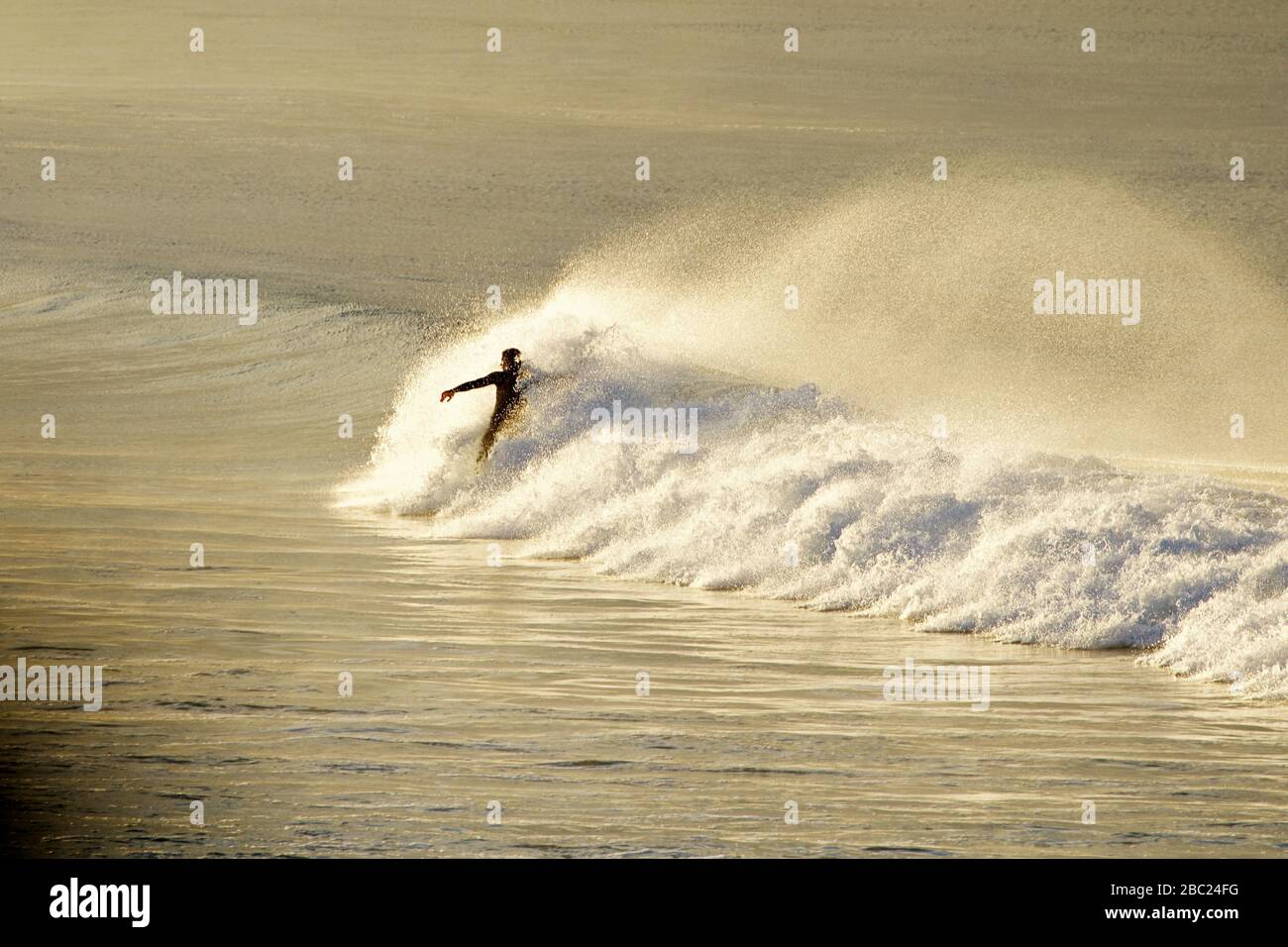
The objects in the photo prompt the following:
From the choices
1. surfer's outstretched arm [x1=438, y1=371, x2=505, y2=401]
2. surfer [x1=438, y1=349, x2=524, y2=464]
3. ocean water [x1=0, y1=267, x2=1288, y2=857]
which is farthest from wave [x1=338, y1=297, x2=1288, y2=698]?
surfer's outstretched arm [x1=438, y1=371, x2=505, y2=401]

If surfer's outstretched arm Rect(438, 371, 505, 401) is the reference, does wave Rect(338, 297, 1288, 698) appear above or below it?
below

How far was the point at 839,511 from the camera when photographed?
45.0 ft

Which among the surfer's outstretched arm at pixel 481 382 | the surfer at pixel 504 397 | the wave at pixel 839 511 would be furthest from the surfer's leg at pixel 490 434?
the surfer's outstretched arm at pixel 481 382

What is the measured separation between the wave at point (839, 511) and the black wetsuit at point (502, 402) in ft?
0.46

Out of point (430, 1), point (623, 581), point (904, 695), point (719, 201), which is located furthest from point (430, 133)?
point (904, 695)

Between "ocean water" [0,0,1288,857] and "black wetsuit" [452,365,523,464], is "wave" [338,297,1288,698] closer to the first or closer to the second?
"ocean water" [0,0,1288,857]

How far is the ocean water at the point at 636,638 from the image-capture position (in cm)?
777

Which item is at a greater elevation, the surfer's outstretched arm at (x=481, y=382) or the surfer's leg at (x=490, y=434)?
the surfer's outstretched arm at (x=481, y=382)

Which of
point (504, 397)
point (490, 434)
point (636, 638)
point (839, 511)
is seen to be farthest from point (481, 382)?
point (636, 638)

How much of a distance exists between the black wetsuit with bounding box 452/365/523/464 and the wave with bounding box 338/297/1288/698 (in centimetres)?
14

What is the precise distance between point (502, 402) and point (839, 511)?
4817mm

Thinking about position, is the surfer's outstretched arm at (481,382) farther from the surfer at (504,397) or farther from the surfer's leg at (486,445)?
the surfer's leg at (486,445)

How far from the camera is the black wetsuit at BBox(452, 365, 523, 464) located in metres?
17.5
